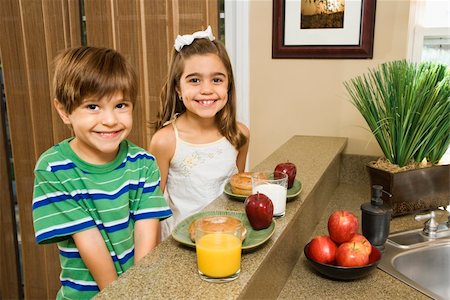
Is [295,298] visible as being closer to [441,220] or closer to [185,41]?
[441,220]

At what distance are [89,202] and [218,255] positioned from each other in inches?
19.6

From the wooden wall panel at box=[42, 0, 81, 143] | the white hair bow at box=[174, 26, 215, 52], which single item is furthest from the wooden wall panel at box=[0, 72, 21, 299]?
the white hair bow at box=[174, 26, 215, 52]

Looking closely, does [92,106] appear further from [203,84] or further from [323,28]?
[323,28]

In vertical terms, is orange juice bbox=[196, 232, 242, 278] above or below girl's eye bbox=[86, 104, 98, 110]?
below

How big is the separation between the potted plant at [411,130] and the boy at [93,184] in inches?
35.1

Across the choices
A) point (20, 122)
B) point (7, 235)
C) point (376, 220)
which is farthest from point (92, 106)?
point (7, 235)

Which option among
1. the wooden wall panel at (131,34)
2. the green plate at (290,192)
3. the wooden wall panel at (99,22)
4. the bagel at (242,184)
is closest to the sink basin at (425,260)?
the green plate at (290,192)

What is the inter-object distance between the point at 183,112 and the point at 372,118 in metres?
0.75

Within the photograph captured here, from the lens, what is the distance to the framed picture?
6.42 ft

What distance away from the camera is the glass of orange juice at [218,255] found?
2.79ft

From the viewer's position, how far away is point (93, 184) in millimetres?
1194

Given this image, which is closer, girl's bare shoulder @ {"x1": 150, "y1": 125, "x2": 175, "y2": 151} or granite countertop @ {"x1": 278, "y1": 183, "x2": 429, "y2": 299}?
granite countertop @ {"x1": 278, "y1": 183, "x2": 429, "y2": 299}

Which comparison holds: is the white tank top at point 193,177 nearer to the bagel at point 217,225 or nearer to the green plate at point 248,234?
the green plate at point 248,234

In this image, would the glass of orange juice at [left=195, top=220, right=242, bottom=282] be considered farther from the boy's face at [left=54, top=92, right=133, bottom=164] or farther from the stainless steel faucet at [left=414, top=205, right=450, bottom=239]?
the stainless steel faucet at [left=414, top=205, right=450, bottom=239]
